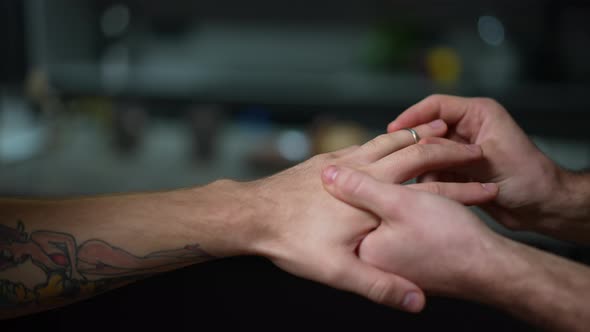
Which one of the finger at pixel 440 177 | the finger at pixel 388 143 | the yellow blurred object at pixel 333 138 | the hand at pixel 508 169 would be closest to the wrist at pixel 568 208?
the hand at pixel 508 169

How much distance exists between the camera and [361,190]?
809 millimetres

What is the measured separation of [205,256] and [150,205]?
0.13m

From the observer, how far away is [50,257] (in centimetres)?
81

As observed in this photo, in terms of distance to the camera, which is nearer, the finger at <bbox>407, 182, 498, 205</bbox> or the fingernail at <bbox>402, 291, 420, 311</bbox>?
the fingernail at <bbox>402, 291, 420, 311</bbox>

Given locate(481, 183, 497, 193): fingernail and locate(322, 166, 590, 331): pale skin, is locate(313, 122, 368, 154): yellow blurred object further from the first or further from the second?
locate(322, 166, 590, 331): pale skin

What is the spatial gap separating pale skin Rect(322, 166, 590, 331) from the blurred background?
1.20 m

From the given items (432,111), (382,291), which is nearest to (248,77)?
(432,111)

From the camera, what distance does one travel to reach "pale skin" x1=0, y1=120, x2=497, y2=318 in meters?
0.80

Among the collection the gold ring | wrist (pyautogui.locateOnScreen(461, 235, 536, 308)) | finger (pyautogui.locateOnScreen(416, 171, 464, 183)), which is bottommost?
wrist (pyautogui.locateOnScreen(461, 235, 536, 308))

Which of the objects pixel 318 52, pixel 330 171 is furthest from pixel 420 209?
pixel 318 52

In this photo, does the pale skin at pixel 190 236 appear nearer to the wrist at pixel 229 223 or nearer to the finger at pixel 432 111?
the wrist at pixel 229 223

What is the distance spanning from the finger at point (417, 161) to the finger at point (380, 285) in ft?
0.57

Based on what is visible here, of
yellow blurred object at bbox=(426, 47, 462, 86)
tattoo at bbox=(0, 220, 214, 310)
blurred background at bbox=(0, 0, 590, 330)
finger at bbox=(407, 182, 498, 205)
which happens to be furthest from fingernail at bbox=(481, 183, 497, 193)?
yellow blurred object at bbox=(426, 47, 462, 86)

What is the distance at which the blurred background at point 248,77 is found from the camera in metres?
2.15
